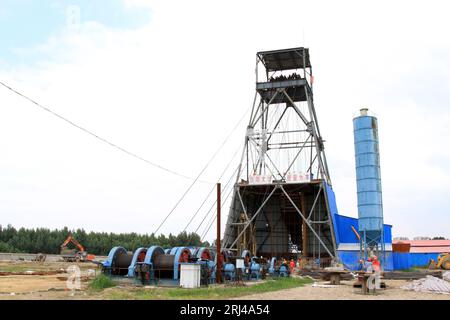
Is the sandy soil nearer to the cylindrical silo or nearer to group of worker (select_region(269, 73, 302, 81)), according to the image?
the cylindrical silo

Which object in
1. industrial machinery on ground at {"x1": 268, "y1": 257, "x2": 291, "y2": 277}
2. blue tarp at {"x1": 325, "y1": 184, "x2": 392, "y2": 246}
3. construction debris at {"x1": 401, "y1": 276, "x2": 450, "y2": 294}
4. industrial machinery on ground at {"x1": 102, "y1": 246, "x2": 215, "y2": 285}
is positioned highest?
blue tarp at {"x1": 325, "y1": 184, "x2": 392, "y2": 246}

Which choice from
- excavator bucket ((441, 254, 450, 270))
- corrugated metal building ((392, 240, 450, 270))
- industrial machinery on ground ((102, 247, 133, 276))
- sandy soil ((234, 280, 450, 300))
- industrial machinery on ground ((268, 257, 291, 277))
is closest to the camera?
sandy soil ((234, 280, 450, 300))

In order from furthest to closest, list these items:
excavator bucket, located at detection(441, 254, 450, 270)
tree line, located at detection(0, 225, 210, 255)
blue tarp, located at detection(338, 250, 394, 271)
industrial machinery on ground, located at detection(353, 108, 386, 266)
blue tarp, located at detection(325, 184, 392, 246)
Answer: tree line, located at detection(0, 225, 210, 255)
excavator bucket, located at detection(441, 254, 450, 270)
blue tarp, located at detection(325, 184, 392, 246)
blue tarp, located at detection(338, 250, 394, 271)
industrial machinery on ground, located at detection(353, 108, 386, 266)

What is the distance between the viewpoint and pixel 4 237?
316 feet

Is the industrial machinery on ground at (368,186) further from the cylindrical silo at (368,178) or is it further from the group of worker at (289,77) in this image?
the group of worker at (289,77)

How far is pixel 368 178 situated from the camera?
122ft

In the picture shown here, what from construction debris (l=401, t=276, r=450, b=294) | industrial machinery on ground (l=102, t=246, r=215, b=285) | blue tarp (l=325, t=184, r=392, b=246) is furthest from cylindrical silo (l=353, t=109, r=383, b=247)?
industrial machinery on ground (l=102, t=246, r=215, b=285)

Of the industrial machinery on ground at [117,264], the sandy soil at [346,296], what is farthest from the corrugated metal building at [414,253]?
the industrial machinery on ground at [117,264]

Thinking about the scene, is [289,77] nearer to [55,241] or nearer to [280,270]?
[280,270]

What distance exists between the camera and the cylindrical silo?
36.2 meters

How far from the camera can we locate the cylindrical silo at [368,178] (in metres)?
36.2
